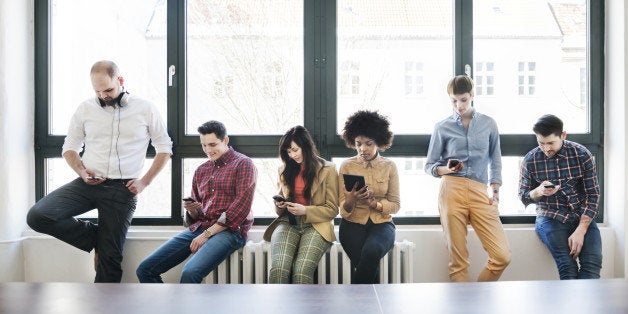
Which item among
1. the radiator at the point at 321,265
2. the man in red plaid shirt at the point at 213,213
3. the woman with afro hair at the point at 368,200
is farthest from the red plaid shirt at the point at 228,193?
the woman with afro hair at the point at 368,200

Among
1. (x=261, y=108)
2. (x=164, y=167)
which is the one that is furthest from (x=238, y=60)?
(x=164, y=167)

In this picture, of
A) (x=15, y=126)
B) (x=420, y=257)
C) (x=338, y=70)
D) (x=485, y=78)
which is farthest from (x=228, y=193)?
(x=485, y=78)

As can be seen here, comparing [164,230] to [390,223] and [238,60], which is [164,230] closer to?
[238,60]

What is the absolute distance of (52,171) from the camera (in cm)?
404

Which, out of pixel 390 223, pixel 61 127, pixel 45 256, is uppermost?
pixel 61 127

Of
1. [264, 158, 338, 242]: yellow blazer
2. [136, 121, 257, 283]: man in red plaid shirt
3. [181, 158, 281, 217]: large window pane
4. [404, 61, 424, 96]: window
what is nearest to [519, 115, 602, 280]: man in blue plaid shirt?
[404, 61, 424, 96]: window

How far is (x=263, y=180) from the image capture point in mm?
3990

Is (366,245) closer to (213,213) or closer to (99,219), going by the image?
(213,213)

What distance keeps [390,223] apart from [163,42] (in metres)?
2.06

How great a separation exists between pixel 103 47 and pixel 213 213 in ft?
5.00

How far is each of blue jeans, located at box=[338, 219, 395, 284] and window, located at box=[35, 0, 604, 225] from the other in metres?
0.64

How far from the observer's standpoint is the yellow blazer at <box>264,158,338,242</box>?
3338 millimetres

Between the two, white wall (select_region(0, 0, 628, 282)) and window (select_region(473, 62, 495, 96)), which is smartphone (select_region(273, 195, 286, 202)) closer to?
white wall (select_region(0, 0, 628, 282))

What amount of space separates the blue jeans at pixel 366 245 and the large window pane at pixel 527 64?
1.28 meters
